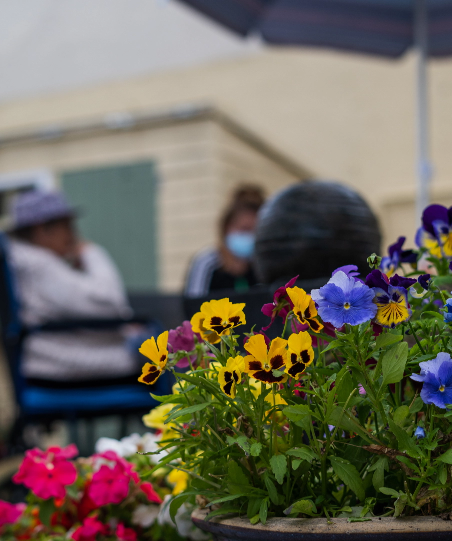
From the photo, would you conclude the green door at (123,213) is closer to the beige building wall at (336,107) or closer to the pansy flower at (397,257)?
the beige building wall at (336,107)

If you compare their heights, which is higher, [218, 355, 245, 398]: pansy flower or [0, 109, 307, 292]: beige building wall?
[218, 355, 245, 398]: pansy flower

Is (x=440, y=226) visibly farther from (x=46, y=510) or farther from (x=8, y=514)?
(x=8, y=514)

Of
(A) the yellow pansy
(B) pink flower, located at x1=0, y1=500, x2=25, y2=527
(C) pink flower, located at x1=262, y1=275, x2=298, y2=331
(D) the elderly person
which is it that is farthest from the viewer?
(D) the elderly person

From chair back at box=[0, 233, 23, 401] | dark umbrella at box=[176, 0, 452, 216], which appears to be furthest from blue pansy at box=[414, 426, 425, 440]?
dark umbrella at box=[176, 0, 452, 216]

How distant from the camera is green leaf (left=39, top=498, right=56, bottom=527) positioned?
1.01m

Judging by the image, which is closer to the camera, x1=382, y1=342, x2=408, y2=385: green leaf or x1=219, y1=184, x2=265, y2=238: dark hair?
x1=382, y1=342, x2=408, y2=385: green leaf

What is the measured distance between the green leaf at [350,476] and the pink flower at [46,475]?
505 millimetres

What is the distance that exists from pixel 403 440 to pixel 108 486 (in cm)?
54

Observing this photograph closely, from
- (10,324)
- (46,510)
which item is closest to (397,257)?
(46,510)

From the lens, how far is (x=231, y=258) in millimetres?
3418

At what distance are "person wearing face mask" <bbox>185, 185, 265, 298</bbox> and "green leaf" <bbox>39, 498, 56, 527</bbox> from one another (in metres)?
2.10

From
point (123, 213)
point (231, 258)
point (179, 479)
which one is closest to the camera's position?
point (179, 479)

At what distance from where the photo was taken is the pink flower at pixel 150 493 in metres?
1.01

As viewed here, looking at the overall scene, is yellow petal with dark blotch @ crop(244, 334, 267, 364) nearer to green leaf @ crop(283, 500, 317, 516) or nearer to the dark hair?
green leaf @ crop(283, 500, 317, 516)
